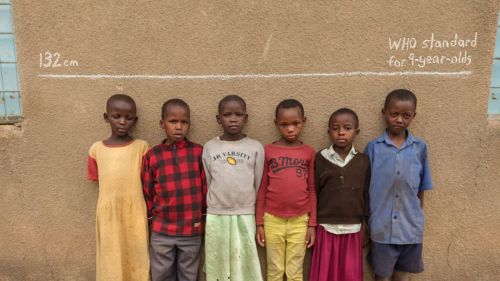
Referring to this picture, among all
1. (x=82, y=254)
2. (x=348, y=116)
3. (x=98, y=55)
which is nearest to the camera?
(x=348, y=116)

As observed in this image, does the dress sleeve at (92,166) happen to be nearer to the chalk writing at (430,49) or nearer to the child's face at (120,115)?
the child's face at (120,115)

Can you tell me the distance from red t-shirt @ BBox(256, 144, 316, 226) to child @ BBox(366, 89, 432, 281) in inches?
17.2

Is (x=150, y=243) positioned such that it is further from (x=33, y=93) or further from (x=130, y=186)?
(x=33, y=93)

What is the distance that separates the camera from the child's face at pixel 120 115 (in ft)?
7.33

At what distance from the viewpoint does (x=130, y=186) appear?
2252mm

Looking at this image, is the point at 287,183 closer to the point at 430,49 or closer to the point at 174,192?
the point at 174,192

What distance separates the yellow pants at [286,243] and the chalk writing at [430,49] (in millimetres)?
1333

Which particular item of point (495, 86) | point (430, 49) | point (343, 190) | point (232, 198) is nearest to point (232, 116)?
point (232, 198)

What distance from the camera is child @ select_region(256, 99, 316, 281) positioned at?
7.17ft

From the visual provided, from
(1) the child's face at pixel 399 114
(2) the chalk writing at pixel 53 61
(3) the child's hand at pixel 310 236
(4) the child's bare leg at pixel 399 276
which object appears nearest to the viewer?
(1) the child's face at pixel 399 114

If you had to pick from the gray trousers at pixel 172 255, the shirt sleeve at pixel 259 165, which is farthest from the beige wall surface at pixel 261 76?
the gray trousers at pixel 172 255

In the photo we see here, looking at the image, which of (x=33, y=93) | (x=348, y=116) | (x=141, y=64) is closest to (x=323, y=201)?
(x=348, y=116)

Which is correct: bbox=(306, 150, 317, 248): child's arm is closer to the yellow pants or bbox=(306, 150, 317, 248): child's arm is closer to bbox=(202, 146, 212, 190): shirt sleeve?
the yellow pants

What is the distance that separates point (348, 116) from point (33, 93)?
7.55 feet
